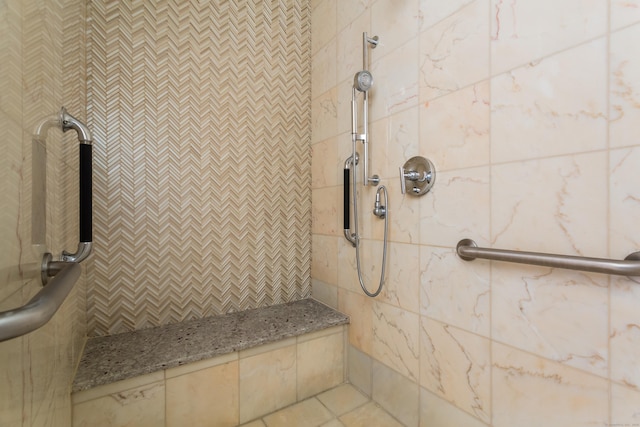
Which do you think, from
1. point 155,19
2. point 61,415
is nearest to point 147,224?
point 61,415

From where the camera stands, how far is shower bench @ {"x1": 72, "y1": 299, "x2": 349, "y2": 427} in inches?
41.9

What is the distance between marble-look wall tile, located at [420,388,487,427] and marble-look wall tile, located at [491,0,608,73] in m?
1.19

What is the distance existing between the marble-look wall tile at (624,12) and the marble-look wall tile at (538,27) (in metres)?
0.02

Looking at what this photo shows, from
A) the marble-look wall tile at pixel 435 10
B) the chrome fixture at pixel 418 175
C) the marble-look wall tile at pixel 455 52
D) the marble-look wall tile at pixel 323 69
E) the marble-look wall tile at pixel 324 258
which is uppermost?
the marble-look wall tile at pixel 323 69

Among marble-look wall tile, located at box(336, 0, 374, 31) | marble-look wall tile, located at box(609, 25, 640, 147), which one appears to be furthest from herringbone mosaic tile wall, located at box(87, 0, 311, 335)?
marble-look wall tile, located at box(609, 25, 640, 147)

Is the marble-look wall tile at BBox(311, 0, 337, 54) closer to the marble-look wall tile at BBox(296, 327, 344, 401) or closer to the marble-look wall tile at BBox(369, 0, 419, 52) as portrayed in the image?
the marble-look wall tile at BBox(369, 0, 419, 52)

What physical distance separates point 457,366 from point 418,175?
737mm

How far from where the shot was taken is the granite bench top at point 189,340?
Answer: 43.0 inches

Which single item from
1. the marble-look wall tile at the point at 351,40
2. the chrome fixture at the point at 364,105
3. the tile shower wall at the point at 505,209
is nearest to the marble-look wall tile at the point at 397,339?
the tile shower wall at the point at 505,209

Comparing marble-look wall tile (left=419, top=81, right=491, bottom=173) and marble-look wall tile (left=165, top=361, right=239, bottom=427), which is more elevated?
marble-look wall tile (left=419, top=81, right=491, bottom=173)

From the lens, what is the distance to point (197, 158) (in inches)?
62.5

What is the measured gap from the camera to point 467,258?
987mm

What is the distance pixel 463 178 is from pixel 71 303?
1.50m

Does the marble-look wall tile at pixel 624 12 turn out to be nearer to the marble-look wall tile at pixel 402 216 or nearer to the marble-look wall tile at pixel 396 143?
the marble-look wall tile at pixel 396 143
